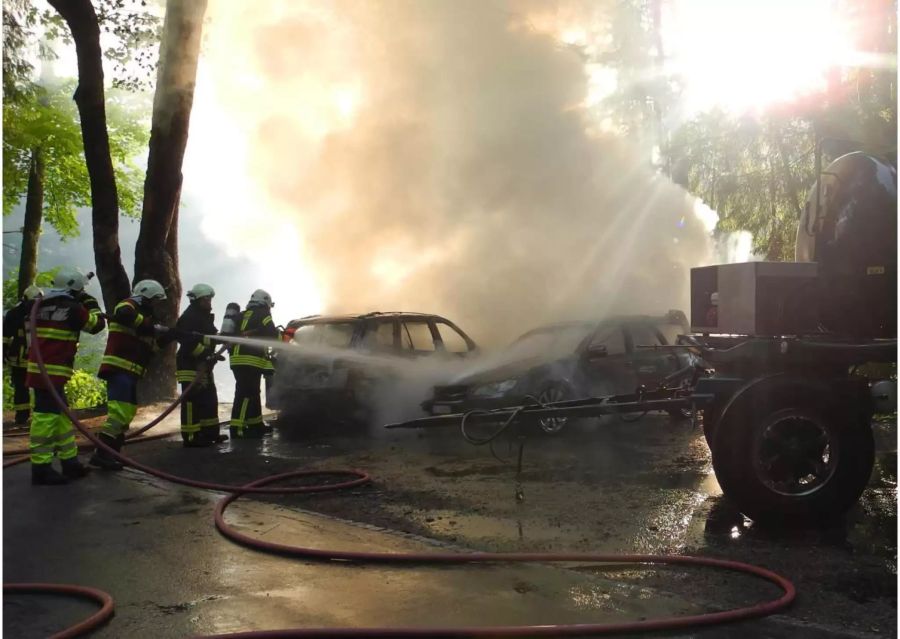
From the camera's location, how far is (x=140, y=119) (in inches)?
896

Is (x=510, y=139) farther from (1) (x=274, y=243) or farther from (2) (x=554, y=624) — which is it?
(2) (x=554, y=624)

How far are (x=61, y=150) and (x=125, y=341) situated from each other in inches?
628

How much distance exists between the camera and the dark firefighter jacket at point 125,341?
7.07 metres

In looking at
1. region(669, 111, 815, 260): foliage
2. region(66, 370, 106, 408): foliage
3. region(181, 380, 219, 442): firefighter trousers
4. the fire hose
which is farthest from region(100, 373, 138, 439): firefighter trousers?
region(66, 370, 106, 408): foliage

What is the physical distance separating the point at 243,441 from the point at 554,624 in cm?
618

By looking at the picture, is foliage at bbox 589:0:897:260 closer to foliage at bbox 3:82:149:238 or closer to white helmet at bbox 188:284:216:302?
white helmet at bbox 188:284:216:302

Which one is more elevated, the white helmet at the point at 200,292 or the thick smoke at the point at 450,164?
the thick smoke at the point at 450,164

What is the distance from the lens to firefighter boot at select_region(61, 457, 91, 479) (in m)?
6.69

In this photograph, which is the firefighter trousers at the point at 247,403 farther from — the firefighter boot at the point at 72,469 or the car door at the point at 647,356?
the car door at the point at 647,356

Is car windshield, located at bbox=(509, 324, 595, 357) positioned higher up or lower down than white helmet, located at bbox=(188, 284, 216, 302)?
lower down

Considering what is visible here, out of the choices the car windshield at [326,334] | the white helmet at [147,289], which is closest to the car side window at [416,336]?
the car windshield at [326,334]

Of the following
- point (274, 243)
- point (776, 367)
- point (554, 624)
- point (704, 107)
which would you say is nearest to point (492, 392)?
point (776, 367)

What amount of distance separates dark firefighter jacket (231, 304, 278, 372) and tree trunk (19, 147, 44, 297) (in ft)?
47.1

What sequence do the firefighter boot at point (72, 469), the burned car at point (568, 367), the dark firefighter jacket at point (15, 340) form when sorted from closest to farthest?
the firefighter boot at point (72, 469), the burned car at point (568, 367), the dark firefighter jacket at point (15, 340)
